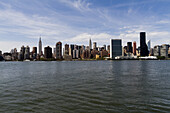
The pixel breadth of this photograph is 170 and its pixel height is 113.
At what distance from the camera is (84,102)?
2139 centimetres

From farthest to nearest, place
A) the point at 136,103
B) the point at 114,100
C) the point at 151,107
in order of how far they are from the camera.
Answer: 1. the point at 114,100
2. the point at 136,103
3. the point at 151,107

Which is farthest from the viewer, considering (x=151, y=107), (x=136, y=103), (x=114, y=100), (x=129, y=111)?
(x=114, y=100)

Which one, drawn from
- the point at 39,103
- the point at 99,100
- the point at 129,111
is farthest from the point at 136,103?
the point at 39,103

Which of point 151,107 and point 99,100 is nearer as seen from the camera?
point 151,107

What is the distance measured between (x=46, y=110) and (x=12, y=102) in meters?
7.88

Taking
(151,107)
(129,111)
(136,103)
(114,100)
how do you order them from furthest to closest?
1. (114,100)
2. (136,103)
3. (151,107)
4. (129,111)

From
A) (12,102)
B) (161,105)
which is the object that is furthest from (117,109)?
(12,102)

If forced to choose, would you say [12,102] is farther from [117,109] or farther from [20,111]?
[117,109]

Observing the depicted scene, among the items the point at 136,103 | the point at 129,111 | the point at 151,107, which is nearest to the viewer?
the point at 129,111

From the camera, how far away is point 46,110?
18.3 metres

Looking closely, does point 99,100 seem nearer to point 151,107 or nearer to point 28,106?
point 151,107

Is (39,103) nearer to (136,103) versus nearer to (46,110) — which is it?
(46,110)

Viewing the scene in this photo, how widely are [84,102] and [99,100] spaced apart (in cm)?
264

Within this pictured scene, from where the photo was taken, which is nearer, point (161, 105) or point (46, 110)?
point (46, 110)
